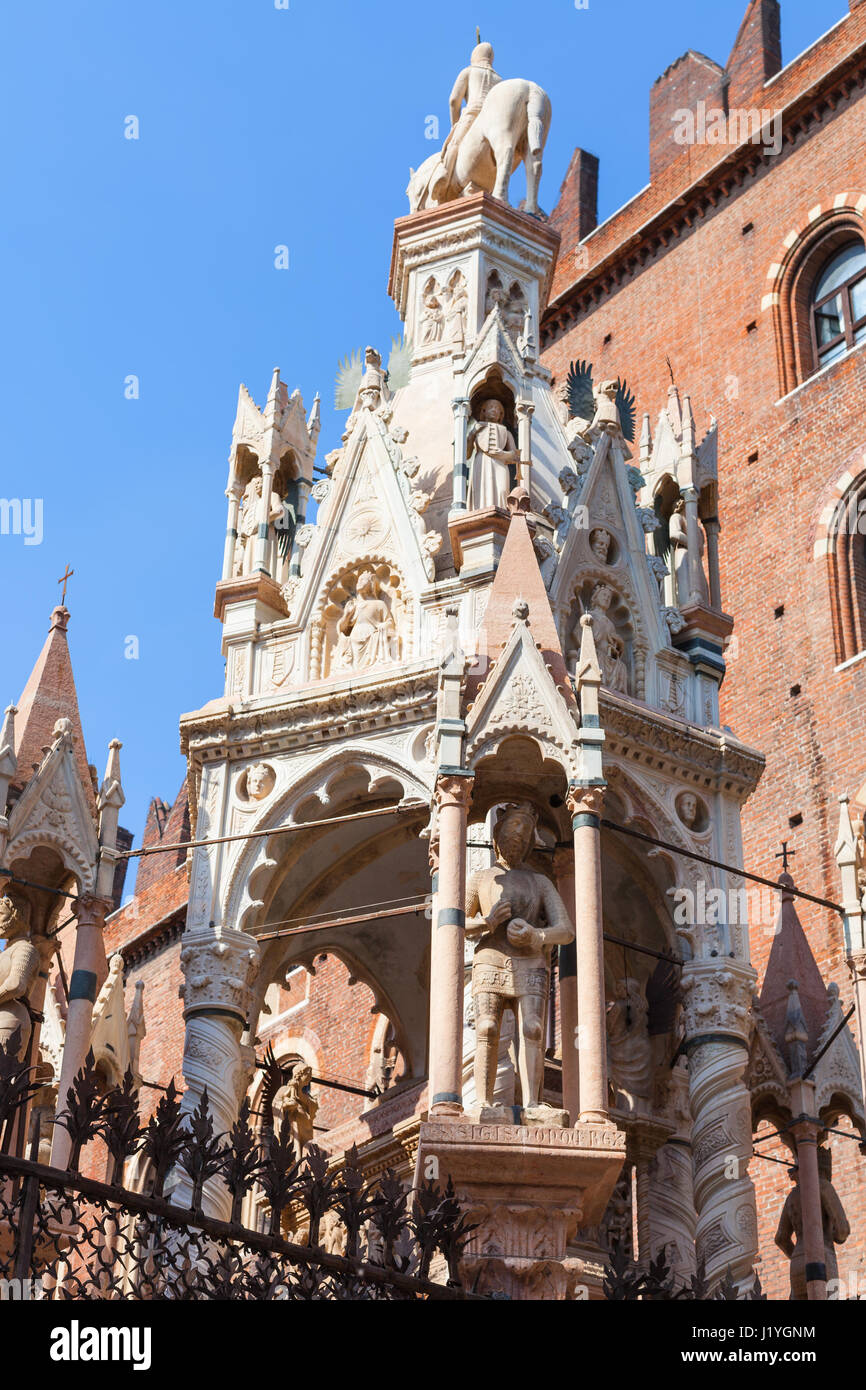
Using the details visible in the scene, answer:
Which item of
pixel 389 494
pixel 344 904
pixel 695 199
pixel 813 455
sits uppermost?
pixel 695 199

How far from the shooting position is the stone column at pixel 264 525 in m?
18.9

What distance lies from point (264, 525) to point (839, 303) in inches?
534

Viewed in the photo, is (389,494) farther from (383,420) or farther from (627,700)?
(627,700)

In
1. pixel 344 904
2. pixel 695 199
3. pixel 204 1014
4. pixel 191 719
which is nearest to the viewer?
pixel 204 1014

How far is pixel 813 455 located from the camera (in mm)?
28750

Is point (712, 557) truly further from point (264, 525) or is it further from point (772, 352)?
point (772, 352)

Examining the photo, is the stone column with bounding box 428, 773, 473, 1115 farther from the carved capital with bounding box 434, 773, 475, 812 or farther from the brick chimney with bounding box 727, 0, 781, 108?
the brick chimney with bounding box 727, 0, 781, 108

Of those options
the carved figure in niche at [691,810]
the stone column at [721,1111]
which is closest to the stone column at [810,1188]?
the stone column at [721,1111]

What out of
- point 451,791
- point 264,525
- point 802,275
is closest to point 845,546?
point 802,275

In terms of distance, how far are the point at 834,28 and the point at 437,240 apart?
12.7 meters

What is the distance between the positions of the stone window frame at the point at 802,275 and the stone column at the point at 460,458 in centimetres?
1226

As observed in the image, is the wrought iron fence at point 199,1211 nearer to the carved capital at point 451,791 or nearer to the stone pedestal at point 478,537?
the carved capital at point 451,791
